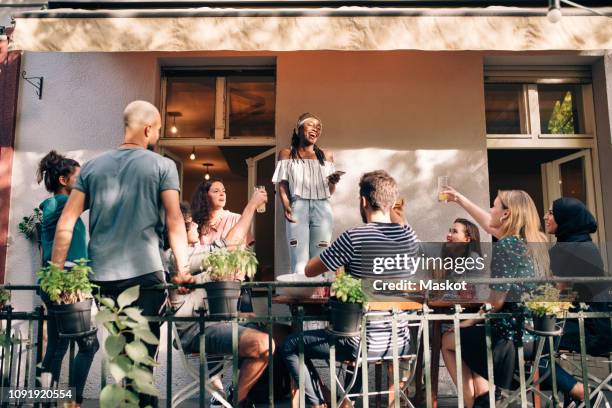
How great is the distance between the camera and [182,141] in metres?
5.96

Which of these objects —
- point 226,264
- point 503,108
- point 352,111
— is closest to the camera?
point 226,264

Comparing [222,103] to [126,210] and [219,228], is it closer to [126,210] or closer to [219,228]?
[219,228]

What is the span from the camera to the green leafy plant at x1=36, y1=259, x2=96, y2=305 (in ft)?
8.88

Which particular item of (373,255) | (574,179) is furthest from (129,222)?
(574,179)

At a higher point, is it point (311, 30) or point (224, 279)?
point (311, 30)

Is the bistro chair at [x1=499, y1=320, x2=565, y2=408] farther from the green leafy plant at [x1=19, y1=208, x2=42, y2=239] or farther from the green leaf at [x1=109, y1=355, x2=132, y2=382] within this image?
the green leafy plant at [x1=19, y1=208, x2=42, y2=239]

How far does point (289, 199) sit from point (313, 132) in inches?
26.8

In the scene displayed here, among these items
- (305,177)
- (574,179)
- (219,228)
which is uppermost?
(574,179)

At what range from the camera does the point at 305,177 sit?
5145mm

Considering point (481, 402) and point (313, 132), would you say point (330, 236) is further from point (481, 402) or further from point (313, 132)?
point (481, 402)

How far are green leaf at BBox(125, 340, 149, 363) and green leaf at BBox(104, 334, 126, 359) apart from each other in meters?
0.04

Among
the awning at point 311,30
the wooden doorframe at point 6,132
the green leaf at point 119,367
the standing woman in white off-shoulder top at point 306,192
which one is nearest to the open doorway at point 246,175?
the standing woman in white off-shoulder top at point 306,192

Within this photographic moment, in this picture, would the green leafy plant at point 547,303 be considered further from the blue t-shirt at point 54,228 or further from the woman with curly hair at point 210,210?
the blue t-shirt at point 54,228

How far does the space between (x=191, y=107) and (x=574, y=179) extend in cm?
441
